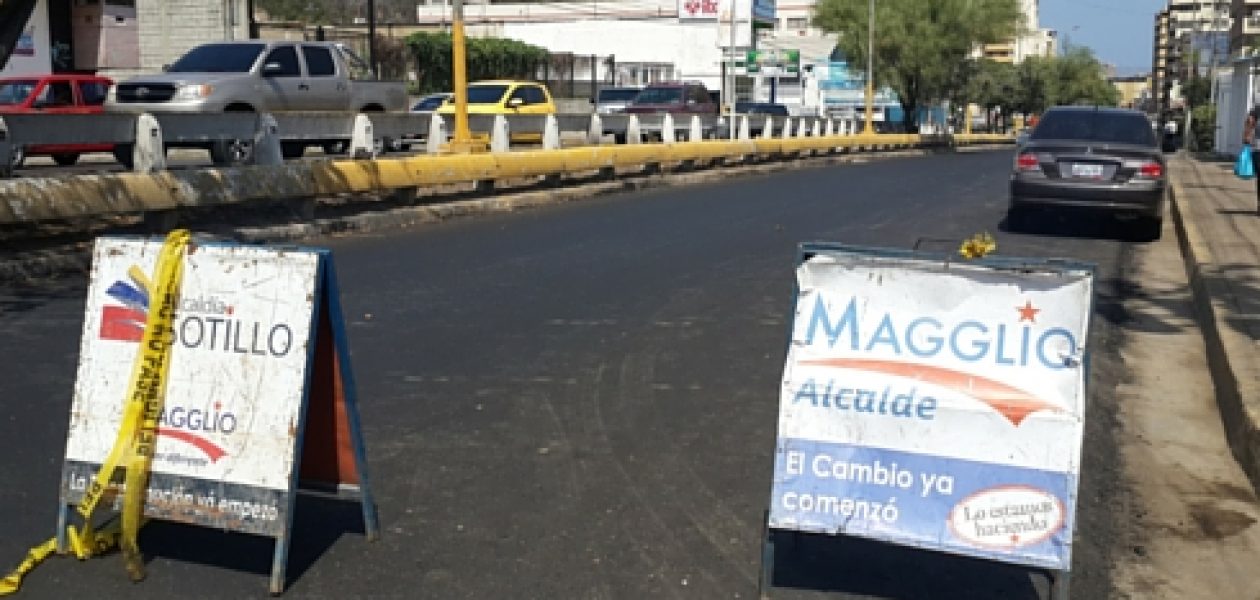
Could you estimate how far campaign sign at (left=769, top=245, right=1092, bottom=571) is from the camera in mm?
3727

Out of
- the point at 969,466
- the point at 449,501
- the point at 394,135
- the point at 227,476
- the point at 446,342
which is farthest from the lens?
the point at 394,135

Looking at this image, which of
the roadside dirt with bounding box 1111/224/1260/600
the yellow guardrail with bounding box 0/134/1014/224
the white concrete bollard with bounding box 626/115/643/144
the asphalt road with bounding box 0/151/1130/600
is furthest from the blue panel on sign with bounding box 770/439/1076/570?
the white concrete bollard with bounding box 626/115/643/144

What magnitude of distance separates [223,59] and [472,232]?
6728mm

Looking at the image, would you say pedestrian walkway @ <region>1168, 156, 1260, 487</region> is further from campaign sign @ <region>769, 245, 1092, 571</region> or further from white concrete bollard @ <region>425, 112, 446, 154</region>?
white concrete bollard @ <region>425, 112, 446, 154</region>

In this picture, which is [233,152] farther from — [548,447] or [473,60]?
[473,60]

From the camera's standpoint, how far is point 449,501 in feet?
16.4

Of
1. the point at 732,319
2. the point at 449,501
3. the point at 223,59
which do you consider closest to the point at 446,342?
the point at 732,319

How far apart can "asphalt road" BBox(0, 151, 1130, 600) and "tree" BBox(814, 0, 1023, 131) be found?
1979 inches

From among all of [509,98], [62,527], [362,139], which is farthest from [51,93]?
[62,527]

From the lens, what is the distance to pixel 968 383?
379 cm

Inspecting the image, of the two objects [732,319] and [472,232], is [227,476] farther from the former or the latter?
[472,232]

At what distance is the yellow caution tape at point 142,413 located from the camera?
4.17 metres

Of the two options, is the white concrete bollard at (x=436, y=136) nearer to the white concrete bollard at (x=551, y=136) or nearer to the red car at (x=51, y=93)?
the white concrete bollard at (x=551, y=136)

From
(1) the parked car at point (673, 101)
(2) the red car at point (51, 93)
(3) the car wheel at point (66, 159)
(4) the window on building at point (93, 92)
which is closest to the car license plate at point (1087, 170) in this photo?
(3) the car wheel at point (66, 159)
